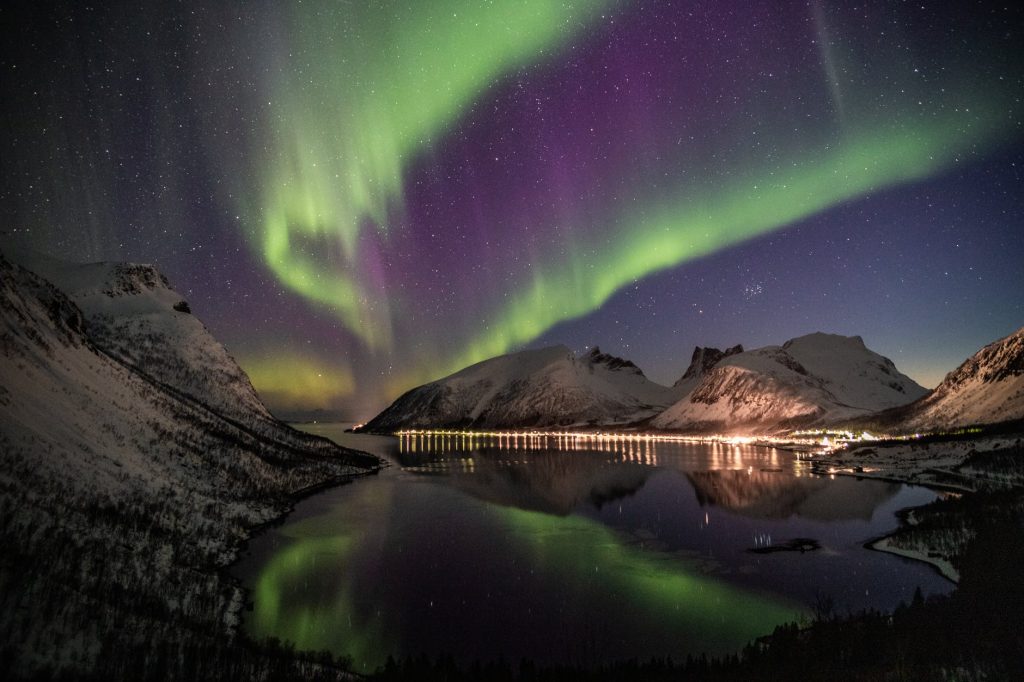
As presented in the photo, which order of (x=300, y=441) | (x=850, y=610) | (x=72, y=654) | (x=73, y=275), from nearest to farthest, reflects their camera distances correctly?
(x=72, y=654), (x=850, y=610), (x=300, y=441), (x=73, y=275)

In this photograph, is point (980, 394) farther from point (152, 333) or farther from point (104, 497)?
point (152, 333)

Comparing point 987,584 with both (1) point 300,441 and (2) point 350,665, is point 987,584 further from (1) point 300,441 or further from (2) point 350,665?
(1) point 300,441

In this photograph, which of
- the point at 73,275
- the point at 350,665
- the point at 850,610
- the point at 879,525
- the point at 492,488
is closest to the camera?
the point at 350,665

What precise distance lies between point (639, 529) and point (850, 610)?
2247cm

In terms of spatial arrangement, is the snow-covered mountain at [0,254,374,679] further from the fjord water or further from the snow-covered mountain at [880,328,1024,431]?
the snow-covered mountain at [880,328,1024,431]

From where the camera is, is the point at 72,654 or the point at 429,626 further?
the point at 429,626

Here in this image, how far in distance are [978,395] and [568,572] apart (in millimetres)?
137566

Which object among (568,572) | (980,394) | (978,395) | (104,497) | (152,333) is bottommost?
(568,572)

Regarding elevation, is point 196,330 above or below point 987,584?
above

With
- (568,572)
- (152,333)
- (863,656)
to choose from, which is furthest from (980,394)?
(152,333)

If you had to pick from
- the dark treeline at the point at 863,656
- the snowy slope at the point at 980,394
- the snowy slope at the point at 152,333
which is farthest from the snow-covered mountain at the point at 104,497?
the snowy slope at the point at 980,394

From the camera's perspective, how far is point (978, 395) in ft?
407

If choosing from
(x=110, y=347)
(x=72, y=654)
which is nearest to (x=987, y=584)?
(x=72, y=654)

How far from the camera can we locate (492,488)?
250 ft
